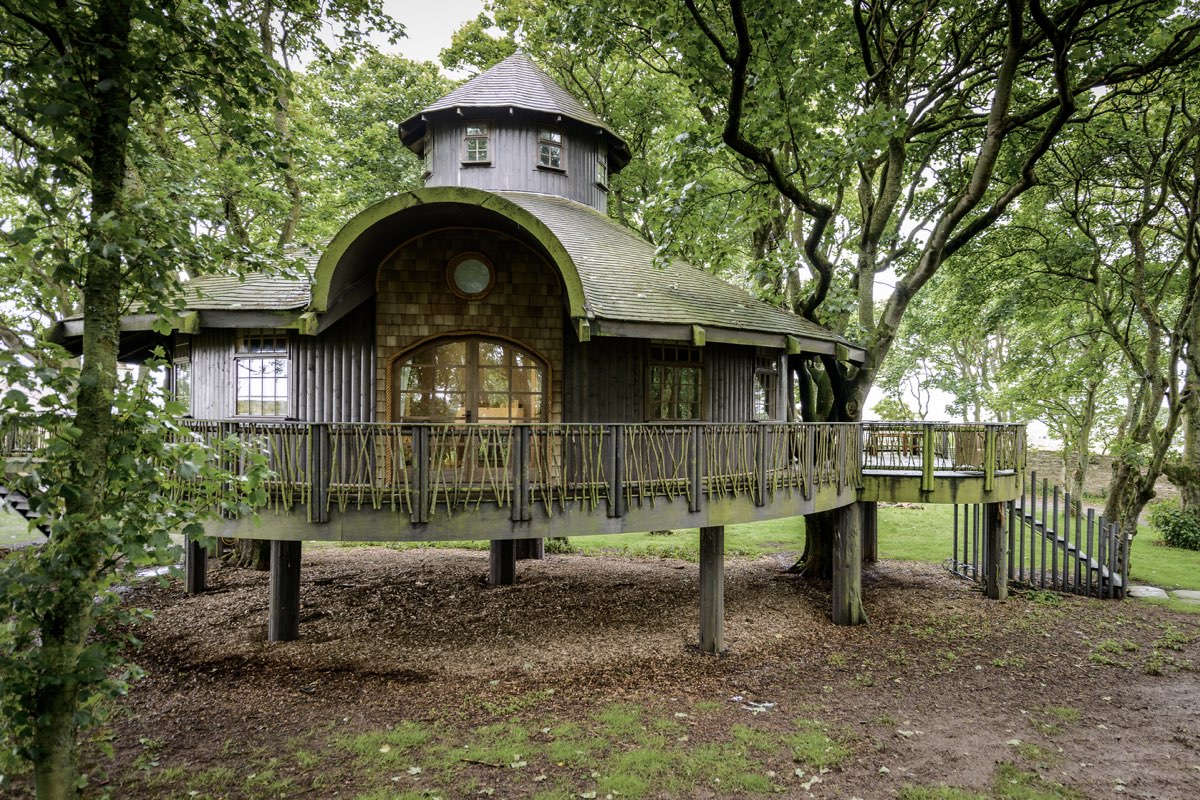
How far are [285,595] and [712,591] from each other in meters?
6.67

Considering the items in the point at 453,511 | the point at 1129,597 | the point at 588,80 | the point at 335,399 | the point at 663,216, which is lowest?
the point at 1129,597

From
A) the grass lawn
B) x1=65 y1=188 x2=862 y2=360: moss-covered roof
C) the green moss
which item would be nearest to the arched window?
x1=65 y1=188 x2=862 y2=360: moss-covered roof

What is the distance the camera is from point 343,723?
743cm

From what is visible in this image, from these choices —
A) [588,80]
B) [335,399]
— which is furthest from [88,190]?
[588,80]

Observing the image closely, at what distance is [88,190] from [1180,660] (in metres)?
15.4

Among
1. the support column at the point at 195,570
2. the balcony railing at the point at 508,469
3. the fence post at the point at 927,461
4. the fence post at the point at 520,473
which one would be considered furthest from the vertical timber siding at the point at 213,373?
the fence post at the point at 927,461

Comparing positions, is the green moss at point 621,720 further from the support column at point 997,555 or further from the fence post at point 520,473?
the support column at point 997,555

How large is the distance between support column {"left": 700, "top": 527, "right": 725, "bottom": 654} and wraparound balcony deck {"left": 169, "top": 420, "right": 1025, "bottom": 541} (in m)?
0.65

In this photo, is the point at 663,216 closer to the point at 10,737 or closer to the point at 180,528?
the point at 180,528

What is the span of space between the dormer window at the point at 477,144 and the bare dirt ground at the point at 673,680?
9.67 metres

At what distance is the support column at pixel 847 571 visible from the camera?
11.7 metres

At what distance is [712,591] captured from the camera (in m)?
9.92

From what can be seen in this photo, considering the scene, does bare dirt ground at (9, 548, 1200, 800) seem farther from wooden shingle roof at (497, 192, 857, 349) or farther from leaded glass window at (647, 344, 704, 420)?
wooden shingle roof at (497, 192, 857, 349)

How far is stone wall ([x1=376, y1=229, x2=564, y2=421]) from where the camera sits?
34.3ft
